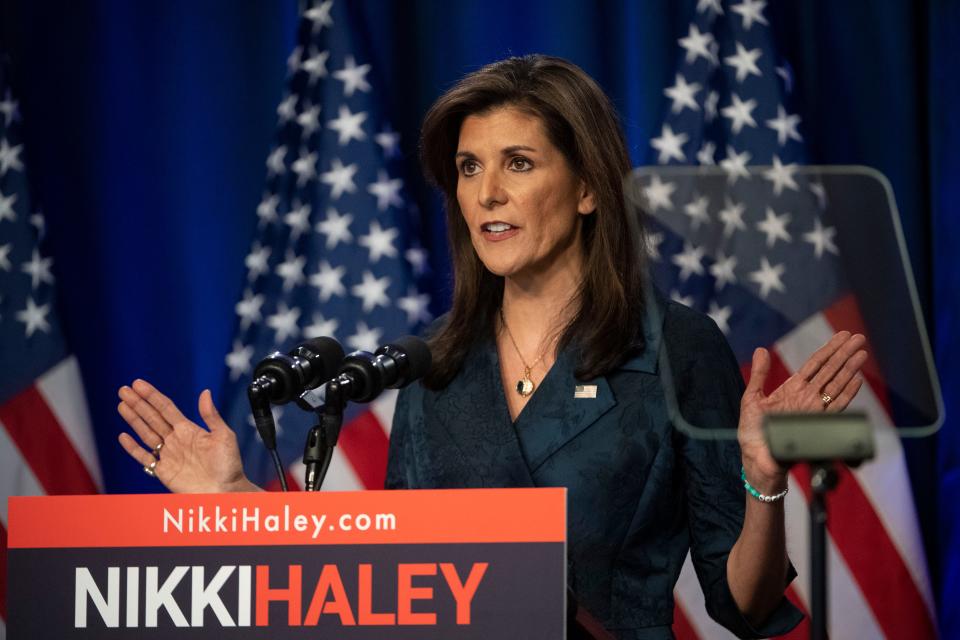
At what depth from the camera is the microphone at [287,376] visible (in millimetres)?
1614

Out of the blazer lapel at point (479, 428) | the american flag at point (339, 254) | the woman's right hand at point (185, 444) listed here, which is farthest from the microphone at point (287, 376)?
the american flag at point (339, 254)

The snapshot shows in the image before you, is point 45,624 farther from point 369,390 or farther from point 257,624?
point 369,390

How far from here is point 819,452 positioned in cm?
111

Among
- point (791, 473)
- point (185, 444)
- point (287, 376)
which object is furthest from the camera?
point (791, 473)

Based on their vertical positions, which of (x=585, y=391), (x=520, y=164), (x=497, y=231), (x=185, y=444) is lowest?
(x=185, y=444)

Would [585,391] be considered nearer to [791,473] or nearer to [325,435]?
[325,435]

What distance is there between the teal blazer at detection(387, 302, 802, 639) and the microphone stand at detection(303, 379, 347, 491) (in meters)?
0.49

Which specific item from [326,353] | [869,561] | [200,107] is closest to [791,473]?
[869,561]

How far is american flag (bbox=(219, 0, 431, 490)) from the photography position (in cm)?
322

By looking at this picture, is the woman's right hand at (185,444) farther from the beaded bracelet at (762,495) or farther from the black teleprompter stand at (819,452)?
the black teleprompter stand at (819,452)

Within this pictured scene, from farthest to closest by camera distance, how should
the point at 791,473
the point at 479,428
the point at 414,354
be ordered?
the point at 791,473 → the point at 479,428 → the point at 414,354

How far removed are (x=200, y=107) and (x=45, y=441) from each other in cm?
101

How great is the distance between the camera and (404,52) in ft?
11.4

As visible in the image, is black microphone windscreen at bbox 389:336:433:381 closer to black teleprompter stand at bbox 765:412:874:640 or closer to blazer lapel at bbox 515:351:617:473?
blazer lapel at bbox 515:351:617:473
